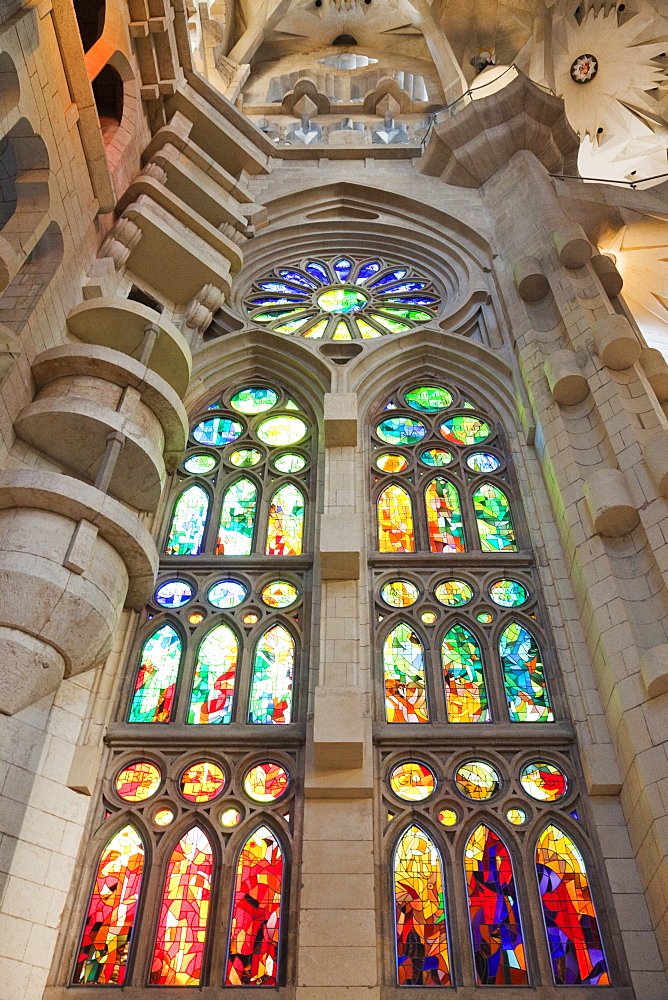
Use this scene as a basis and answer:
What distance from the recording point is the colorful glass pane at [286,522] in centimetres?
856

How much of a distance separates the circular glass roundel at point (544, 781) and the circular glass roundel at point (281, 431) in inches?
175

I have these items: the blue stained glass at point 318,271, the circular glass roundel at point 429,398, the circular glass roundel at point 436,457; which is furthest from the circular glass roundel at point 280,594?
the blue stained glass at point 318,271

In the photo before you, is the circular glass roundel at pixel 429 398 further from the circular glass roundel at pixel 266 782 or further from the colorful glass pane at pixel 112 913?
the colorful glass pane at pixel 112 913

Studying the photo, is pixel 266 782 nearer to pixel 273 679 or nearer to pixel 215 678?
pixel 273 679

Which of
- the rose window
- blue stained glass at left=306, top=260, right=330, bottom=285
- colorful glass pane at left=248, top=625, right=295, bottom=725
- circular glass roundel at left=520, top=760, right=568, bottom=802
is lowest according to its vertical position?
circular glass roundel at left=520, top=760, right=568, bottom=802

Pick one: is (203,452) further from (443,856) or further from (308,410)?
(443,856)

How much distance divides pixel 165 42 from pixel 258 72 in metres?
8.65

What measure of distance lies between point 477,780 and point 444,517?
2.94 metres

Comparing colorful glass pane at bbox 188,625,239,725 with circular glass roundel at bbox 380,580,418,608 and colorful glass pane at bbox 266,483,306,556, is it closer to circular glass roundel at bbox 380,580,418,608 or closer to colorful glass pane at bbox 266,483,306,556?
colorful glass pane at bbox 266,483,306,556

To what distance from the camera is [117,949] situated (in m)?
5.81

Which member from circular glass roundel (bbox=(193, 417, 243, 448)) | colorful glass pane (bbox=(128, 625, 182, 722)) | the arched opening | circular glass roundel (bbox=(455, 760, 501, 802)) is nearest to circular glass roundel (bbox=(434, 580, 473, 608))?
circular glass roundel (bbox=(455, 760, 501, 802))

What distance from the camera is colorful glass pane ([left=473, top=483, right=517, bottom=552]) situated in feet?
28.1

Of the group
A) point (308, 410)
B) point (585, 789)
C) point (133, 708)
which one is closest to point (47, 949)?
point (133, 708)

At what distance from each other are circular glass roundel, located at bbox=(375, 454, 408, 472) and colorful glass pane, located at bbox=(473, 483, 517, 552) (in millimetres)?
854
